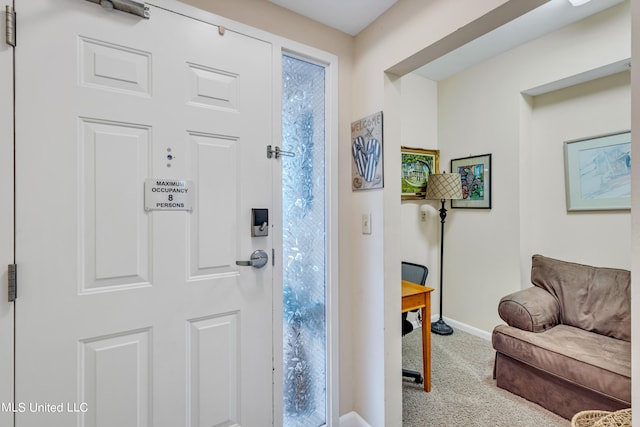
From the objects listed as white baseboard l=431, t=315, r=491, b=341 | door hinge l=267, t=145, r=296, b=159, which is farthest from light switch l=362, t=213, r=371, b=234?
white baseboard l=431, t=315, r=491, b=341

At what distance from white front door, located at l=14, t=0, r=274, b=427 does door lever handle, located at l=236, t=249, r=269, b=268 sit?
0.02 meters

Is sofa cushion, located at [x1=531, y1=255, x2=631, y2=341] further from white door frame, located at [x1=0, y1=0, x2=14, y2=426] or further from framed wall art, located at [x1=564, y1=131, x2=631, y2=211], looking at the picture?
white door frame, located at [x1=0, y1=0, x2=14, y2=426]

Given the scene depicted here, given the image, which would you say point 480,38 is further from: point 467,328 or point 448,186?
point 467,328

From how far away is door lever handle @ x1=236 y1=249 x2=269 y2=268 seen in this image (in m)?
1.32

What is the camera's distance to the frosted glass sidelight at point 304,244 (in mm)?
1494

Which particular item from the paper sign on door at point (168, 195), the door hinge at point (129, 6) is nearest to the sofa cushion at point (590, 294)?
the paper sign on door at point (168, 195)

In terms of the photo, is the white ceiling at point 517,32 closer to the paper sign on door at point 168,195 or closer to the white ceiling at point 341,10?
the white ceiling at point 341,10

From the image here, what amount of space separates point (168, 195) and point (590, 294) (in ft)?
9.00

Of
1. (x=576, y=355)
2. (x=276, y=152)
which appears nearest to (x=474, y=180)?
(x=576, y=355)

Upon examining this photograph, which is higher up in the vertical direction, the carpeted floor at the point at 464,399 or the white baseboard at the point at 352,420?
the white baseboard at the point at 352,420

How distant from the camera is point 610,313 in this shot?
6.36ft

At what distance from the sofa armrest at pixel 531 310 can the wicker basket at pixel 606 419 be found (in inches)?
36.7

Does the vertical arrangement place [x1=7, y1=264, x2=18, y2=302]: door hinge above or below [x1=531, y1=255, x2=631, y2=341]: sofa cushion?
above

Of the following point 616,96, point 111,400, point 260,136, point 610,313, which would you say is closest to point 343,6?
point 260,136
